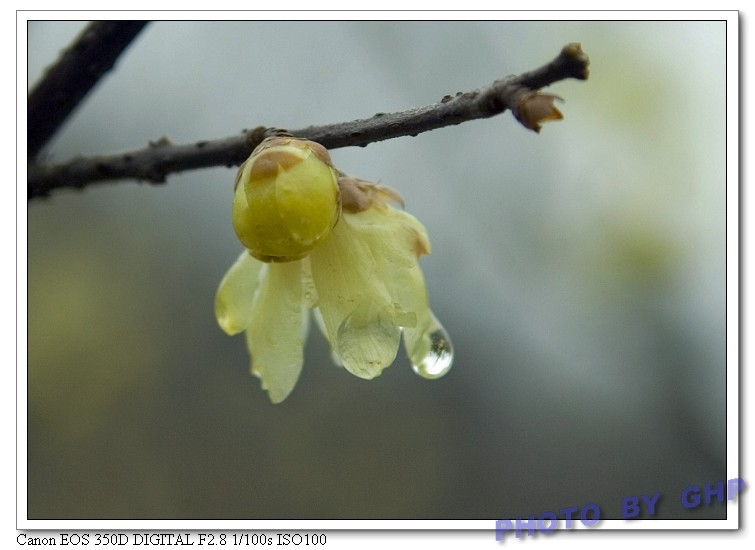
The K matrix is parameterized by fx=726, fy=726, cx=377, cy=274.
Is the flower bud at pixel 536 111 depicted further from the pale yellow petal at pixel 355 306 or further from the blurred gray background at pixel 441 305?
the blurred gray background at pixel 441 305

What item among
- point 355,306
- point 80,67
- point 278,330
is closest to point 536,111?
point 355,306

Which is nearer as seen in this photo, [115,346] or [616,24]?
[616,24]

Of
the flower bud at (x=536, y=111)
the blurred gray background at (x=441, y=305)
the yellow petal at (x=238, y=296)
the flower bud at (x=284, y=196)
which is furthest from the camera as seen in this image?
the blurred gray background at (x=441, y=305)

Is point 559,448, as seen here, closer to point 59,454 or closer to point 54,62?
point 59,454

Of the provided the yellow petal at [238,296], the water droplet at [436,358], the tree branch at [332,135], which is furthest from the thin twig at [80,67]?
the water droplet at [436,358]

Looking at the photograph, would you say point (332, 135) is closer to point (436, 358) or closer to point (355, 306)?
point (355, 306)

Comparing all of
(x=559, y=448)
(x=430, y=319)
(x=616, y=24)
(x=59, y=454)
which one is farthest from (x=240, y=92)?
(x=430, y=319)

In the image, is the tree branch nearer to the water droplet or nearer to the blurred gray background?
the water droplet
